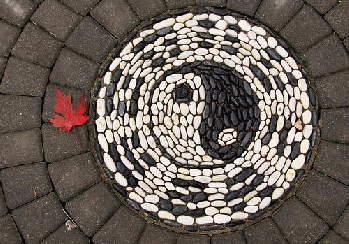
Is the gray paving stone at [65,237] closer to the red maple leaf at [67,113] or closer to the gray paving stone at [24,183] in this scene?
the gray paving stone at [24,183]

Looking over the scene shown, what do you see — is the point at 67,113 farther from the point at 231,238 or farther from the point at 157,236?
the point at 231,238

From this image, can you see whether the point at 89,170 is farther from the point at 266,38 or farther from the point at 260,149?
the point at 266,38

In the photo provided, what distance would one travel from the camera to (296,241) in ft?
8.32

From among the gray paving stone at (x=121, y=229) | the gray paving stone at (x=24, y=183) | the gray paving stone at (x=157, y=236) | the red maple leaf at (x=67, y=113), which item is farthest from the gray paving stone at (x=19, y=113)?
the gray paving stone at (x=157, y=236)

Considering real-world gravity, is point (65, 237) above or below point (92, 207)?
below

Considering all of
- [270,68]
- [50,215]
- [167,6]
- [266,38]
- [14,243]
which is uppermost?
[167,6]

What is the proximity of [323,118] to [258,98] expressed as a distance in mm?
392

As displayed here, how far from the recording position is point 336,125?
2.60m

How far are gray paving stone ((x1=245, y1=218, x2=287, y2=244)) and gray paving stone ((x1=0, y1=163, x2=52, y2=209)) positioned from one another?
119 cm

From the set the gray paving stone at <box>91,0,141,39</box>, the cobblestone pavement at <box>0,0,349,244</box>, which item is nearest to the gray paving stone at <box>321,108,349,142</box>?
the cobblestone pavement at <box>0,0,349,244</box>

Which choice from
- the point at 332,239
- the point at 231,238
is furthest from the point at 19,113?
the point at 332,239

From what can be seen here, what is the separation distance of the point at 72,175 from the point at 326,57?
5.42ft

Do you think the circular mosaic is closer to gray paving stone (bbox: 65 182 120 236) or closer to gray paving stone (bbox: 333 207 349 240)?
gray paving stone (bbox: 65 182 120 236)

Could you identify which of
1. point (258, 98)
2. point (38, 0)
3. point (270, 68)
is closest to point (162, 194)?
point (258, 98)
